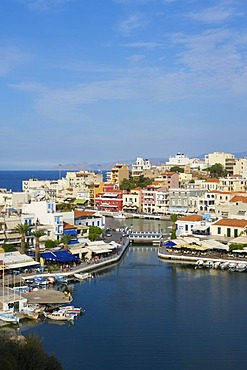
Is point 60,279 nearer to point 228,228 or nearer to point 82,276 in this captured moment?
point 82,276

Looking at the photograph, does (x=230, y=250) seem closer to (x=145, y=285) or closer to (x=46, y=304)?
(x=145, y=285)

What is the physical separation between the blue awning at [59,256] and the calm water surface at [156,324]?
4.84ft

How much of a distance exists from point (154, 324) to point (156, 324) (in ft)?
0.20

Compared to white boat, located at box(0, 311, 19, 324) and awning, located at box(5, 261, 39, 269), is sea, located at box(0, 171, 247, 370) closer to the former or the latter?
white boat, located at box(0, 311, 19, 324)

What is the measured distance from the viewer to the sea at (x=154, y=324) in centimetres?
1410

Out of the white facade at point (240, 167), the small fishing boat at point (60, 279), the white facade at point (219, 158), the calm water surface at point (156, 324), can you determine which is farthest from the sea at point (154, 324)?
the white facade at point (219, 158)

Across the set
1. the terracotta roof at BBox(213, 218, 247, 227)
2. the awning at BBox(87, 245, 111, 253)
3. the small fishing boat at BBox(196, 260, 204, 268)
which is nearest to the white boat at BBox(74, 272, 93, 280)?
the awning at BBox(87, 245, 111, 253)

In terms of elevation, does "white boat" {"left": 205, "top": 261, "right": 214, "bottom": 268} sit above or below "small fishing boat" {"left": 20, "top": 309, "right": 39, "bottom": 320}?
above

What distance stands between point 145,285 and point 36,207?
29.9 ft

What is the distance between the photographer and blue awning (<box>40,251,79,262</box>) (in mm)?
23906

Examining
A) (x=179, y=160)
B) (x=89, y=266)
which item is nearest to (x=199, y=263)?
(x=89, y=266)

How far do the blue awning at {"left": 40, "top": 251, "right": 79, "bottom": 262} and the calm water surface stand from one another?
4.84 ft

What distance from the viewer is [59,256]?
2411 centimetres

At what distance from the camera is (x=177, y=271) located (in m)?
24.3
